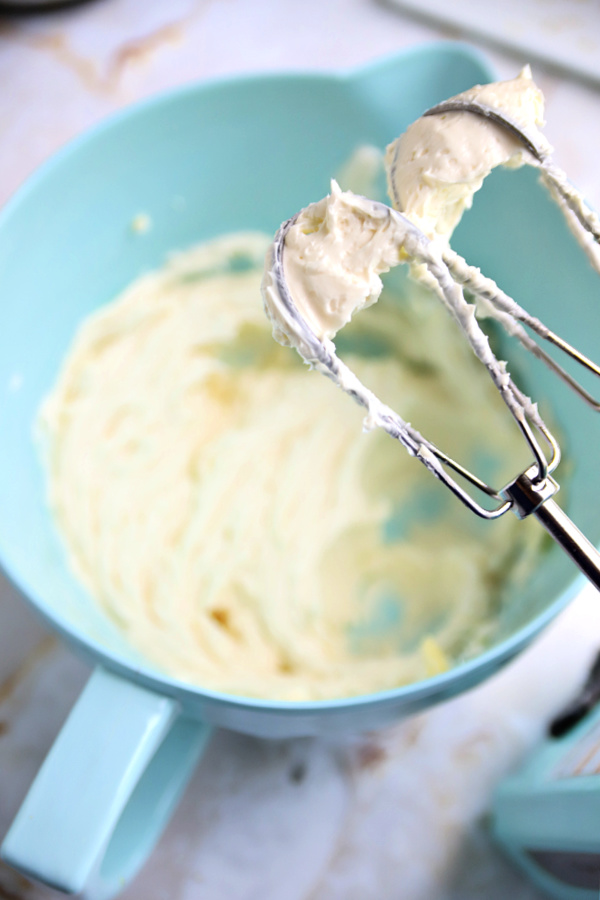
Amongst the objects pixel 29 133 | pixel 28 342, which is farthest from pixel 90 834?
pixel 29 133

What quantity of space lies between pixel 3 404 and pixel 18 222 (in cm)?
16

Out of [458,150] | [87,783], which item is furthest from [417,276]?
[87,783]

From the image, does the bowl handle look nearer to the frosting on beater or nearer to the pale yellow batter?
the pale yellow batter

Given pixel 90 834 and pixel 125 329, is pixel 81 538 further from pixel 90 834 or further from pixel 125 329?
pixel 90 834

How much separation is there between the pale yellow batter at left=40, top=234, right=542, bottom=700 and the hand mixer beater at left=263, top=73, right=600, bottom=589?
0.31 m

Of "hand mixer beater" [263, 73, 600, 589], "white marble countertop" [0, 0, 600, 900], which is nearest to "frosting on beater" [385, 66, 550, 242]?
"hand mixer beater" [263, 73, 600, 589]

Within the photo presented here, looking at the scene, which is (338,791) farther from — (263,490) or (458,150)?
(458,150)

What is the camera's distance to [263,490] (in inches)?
30.9

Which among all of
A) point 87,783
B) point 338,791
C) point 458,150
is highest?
point 458,150

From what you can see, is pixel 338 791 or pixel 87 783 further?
pixel 338 791

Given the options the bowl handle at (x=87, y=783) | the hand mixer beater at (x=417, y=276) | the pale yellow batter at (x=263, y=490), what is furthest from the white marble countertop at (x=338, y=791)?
the hand mixer beater at (x=417, y=276)

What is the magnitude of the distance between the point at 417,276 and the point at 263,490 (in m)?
0.41

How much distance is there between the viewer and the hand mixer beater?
346mm

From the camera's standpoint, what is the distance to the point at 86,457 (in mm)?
753
